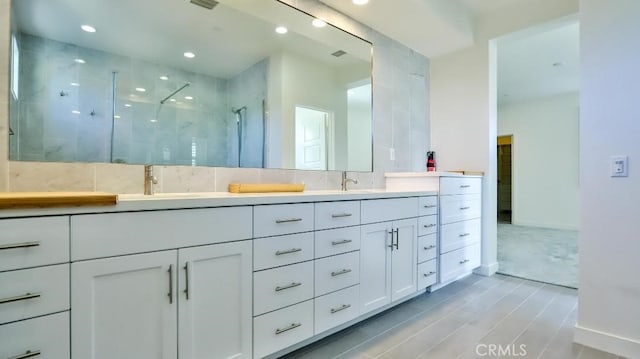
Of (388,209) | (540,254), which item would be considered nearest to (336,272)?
(388,209)

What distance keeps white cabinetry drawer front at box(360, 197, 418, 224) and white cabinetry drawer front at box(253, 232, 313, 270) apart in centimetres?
49

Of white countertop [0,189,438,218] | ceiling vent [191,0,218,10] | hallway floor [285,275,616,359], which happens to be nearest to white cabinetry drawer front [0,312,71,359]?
white countertop [0,189,438,218]

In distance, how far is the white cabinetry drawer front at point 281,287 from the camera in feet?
4.80

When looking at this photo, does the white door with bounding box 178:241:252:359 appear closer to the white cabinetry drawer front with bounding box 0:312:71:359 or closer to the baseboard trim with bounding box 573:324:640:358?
the white cabinetry drawer front with bounding box 0:312:71:359

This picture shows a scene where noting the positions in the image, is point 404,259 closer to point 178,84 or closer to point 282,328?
point 282,328

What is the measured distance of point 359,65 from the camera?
2.84 metres

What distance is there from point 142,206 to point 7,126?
75 centimetres

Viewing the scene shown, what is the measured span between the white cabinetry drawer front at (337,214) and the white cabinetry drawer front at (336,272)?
0.62 feet

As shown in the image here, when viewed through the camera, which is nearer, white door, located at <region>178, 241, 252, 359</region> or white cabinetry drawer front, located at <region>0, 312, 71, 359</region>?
white cabinetry drawer front, located at <region>0, 312, 71, 359</region>

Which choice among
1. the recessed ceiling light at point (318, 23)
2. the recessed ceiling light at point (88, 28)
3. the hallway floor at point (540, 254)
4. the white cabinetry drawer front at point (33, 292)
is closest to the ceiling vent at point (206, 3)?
the recessed ceiling light at point (88, 28)

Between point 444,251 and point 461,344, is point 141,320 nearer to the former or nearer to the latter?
point 461,344

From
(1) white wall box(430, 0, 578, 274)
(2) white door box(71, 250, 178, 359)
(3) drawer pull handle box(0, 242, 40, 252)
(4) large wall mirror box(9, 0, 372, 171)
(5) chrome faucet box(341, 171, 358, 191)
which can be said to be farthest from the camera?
(1) white wall box(430, 0, 578, 274)

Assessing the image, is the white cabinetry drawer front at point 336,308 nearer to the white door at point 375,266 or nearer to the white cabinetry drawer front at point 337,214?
the white door at point 375,266

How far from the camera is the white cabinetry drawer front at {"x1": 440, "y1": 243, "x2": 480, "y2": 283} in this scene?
8.70ft
